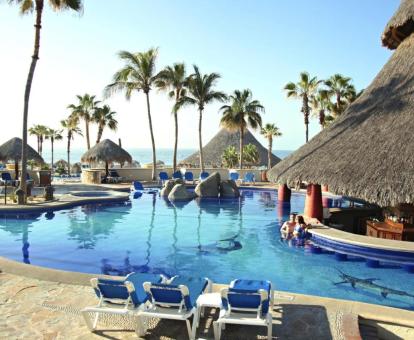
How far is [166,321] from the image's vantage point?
6.05 meters

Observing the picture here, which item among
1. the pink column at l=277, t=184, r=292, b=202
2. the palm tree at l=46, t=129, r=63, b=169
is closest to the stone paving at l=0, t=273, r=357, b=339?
the pink column at l=277, t=184, r=292, b=202

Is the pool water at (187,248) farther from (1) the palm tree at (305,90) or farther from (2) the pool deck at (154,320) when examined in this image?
(1) the palm tree at (305,90)

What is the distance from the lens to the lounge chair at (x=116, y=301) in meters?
5.60

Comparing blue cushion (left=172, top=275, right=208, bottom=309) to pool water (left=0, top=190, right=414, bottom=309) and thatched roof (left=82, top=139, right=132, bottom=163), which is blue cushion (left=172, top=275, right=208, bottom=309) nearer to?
pool water (left=0, top=190, right=414, bottom=309)

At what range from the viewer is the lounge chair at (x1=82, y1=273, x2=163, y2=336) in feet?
18.4

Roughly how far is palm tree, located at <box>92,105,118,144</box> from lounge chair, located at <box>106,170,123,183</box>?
900cm

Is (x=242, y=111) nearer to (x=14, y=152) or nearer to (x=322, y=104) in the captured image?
(x=322, y=104)

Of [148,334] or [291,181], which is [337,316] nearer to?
[148,334]

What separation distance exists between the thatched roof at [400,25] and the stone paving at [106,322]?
38.0 feet

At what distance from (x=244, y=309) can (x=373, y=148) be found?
7.56 metres

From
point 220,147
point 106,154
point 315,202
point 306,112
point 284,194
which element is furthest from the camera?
point 220,147

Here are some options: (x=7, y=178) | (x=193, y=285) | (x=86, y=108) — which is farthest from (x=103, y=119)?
(x=193, y=285)

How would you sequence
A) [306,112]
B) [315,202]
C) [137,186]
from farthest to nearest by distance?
[306,112]
[137,186]
[315,202]

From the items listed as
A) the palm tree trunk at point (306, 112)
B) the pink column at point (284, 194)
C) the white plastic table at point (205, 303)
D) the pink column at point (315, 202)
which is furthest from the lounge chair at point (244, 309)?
the palm tree trunk at point (306, 112)
